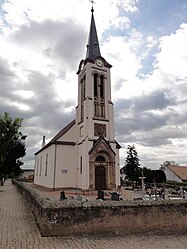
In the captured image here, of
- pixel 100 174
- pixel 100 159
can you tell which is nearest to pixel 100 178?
pixel 100 174

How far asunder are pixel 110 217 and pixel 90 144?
60.2ft

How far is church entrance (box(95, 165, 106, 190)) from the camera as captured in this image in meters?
25.9

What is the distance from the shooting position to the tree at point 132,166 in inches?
1735

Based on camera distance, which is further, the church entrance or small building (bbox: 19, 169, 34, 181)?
small building (bbox: 19, 169, 34, 181)

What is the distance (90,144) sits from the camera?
1035 inches

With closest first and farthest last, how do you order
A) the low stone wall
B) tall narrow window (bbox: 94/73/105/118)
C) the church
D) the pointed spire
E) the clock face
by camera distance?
1. the low stone wall
2. the church
3. tall narrow window (bbox: 94/73/105/118)
4. the clock face
5. the pointed spire

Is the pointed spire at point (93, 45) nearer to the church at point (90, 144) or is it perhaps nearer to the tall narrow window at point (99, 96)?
the church at point (90, 144)

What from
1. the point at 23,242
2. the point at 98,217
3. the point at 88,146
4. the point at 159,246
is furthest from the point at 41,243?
the point at 88,146

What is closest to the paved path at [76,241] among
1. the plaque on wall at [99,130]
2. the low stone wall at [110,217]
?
the low stone wall at [110,217]

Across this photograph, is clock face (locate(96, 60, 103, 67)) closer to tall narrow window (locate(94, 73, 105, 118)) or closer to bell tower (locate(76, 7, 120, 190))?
bell tower (locate(76, 7, 120, 190))

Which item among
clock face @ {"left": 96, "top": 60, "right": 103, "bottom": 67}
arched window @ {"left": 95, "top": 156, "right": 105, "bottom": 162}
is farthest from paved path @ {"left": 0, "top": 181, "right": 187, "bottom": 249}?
clock face @ {"left": 96, "top": 60, "right": 103, "bottom": 67}

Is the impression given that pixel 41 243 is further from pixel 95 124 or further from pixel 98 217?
pixel 95 124

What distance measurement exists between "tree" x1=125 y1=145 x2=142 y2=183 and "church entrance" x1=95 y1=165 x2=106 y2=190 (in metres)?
19.0

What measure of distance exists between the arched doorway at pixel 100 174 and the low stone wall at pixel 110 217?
1730cm
